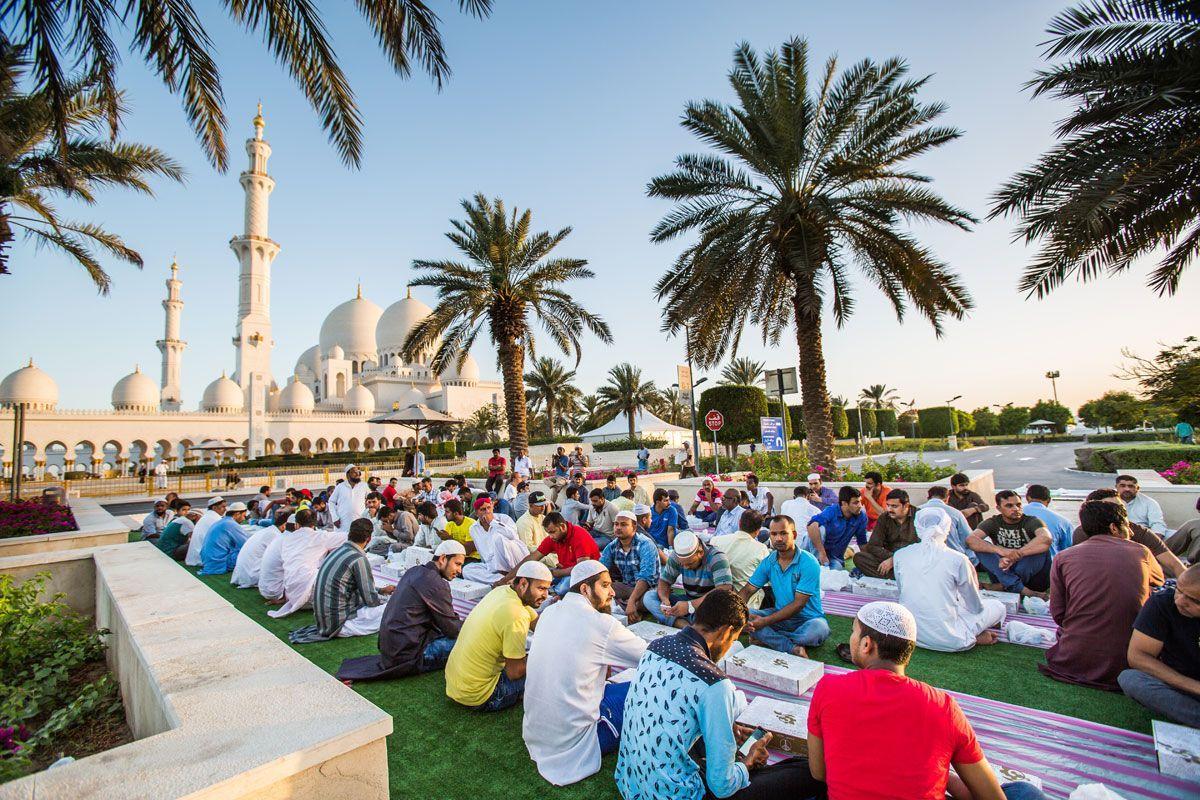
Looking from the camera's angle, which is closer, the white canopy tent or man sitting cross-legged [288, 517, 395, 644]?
man sitting cross-legged [288, 517, 395, 644]

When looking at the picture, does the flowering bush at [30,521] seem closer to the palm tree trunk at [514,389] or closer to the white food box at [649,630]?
the white food box at [649,630]

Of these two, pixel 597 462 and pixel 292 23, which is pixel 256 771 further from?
pixel 597 462

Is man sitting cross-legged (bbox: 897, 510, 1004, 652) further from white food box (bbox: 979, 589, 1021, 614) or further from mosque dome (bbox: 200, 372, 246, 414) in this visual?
mosque dome (bbox: 200, 372, 246, 414)

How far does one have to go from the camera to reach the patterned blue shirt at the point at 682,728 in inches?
91.4

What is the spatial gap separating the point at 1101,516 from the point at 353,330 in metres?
61.5

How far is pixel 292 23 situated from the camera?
4.96 metres

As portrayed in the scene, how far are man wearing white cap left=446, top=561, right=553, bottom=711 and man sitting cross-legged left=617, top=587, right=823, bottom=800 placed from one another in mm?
1293

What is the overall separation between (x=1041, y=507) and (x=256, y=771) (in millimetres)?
6846

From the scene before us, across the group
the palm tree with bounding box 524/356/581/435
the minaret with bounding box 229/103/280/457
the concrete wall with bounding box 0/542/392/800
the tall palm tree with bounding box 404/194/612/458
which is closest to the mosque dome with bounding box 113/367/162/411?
the minaret with bounding box 229/103/280/457

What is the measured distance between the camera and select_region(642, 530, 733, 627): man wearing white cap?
15.8 ft

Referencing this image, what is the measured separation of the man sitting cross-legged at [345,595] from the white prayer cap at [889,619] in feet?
15.3

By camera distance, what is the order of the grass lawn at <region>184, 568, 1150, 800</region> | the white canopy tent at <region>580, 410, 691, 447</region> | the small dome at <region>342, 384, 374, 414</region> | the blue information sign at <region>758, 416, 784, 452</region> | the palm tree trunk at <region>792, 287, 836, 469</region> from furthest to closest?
the small dome at <region>342, 384, 374, 414</region>
the white canopy tent at <region>580, 410, 691, 447</region>
the blue information sign at <region>758, 416, 784, 452</region>
the palm tree trunk at <region>792, 287, 836, 469</region>
the grass lawn at <region>184, 568, 1150, 800</region>

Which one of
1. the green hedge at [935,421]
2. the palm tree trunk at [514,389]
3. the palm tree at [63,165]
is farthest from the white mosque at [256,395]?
the green hedge at [935,421]

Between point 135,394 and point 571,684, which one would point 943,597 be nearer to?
point 571,684
